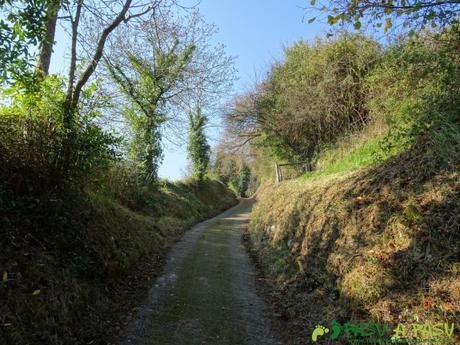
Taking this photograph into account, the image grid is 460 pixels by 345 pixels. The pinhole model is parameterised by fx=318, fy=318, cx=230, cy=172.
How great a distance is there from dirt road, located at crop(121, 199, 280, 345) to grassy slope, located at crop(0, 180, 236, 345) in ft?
1.48

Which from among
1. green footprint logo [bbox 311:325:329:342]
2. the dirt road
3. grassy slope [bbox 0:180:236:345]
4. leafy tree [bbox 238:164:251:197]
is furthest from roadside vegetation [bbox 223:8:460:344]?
leafy tree [bbox 238:164:251:197]

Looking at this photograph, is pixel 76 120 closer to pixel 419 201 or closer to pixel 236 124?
pixel 419 201

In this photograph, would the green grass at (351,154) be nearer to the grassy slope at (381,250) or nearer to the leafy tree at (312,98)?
the leafy tree at (312,98)

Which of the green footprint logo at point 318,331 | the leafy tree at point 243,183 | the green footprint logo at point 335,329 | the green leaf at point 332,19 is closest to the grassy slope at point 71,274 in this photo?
the green footprint logo at point 318,331

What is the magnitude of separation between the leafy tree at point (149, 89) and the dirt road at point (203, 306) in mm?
6789

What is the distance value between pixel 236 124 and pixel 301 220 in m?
11.7

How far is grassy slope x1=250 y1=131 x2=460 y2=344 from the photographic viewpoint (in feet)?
11.4

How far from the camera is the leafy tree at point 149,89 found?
43.3 feet

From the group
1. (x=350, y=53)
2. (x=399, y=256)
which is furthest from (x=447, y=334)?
(x=350, y=53)

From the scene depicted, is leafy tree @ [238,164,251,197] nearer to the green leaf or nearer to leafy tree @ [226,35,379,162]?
leafy tree @ [226,35,379,162]

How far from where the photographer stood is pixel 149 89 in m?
14.0

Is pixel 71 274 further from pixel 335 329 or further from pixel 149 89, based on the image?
pixel 149 89

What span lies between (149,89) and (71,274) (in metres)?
10.4

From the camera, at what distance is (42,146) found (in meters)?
5.46
